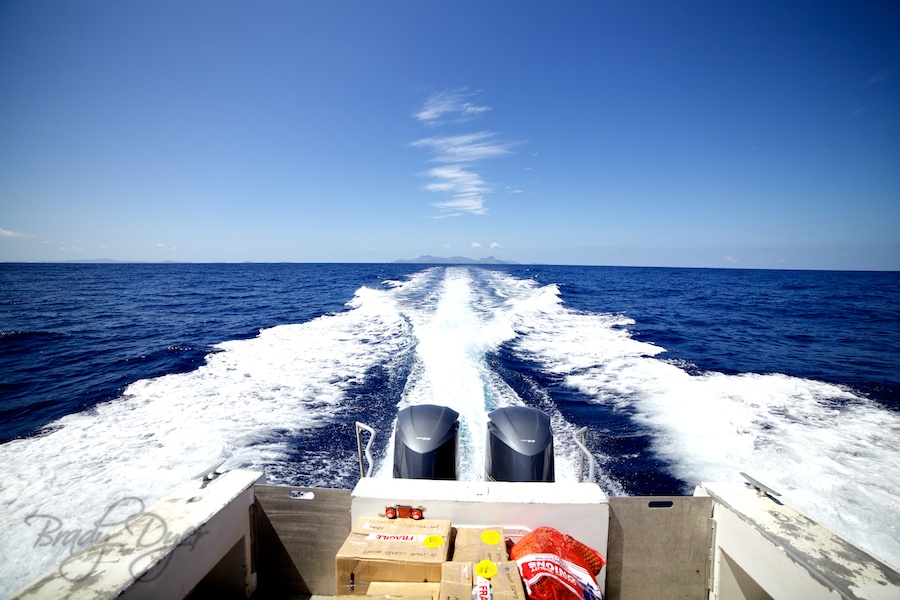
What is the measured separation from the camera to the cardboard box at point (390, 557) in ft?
6.88

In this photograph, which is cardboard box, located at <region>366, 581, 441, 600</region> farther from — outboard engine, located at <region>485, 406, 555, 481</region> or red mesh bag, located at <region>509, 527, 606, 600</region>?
outboard engine, located at <region>485, 406, 555, 481</region>

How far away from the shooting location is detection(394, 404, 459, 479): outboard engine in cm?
361

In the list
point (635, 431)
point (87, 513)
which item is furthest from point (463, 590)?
point (635, 431)

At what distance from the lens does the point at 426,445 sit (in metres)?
3.64

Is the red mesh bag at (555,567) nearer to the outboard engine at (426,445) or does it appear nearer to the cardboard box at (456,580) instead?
the cardboard box at (456,580)

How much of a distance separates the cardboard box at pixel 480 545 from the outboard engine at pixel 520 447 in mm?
1193

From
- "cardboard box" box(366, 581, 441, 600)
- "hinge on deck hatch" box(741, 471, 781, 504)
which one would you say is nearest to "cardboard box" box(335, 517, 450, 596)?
"cardboard box" box(366, 581, 441, 600)

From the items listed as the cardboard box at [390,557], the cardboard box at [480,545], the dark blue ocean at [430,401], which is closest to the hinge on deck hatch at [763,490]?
the cardboard box at [480,545]

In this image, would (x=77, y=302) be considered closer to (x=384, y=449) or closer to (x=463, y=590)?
(x=384, y=449)

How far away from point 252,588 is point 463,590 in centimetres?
190

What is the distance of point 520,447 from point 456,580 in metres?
1.75

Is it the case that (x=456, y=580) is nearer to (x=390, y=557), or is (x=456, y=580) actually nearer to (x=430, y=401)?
(x=390, y=557)

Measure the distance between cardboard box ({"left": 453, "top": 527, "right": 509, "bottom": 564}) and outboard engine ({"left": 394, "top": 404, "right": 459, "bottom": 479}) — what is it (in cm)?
Answer: 120

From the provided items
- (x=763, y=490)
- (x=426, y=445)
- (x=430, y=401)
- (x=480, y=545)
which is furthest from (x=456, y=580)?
(x=430, y=401)
